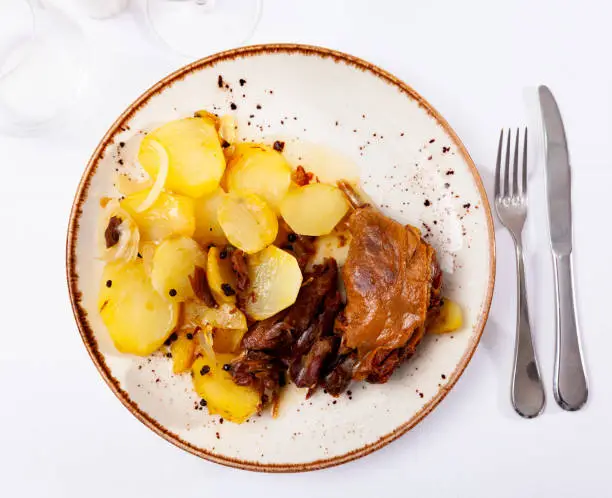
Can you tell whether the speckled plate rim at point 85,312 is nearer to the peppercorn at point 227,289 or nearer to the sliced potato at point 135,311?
the sliced potato at point 135,311

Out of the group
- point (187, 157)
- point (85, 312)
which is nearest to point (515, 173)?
point (187, 157)

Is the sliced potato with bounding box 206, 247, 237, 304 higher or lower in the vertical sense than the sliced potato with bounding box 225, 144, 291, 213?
lower

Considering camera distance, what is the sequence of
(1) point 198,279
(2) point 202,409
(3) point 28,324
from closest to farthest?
(1) point 198,279 < (2) point 202,409 < (3) point 28,324

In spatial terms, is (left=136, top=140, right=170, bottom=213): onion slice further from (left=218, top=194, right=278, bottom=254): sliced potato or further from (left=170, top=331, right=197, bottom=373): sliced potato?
(left=170, top=331, right=197, bottom=373): sliced potato

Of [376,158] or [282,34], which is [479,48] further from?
[282,34]

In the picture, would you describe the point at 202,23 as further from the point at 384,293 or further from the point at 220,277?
the point at 384,293

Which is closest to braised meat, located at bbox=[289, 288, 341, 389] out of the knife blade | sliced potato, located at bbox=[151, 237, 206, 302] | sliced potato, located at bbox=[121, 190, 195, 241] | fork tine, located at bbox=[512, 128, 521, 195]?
sliced potato, located at bbox=[151, 237, 206, 302]

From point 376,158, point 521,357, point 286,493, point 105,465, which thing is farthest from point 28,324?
point 521,357
